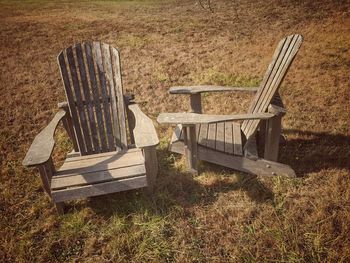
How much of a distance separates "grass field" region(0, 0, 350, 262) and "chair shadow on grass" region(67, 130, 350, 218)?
1 cm

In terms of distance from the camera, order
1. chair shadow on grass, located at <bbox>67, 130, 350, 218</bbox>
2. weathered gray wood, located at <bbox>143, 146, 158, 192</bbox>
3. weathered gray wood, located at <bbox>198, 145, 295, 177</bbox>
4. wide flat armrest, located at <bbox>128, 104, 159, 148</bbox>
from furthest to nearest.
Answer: weathered gray wood, located at <bbox>198, 145, 295, 177</bbox>, chair shadow on grass, located at <bbox>67, 130, 350, 218</bbox>, weathered gray wood, located at <bbox>143, 146, 158, 192</bbox>, wide flat armrest, located at <bbox>128, 104, 159, 148</bbox>

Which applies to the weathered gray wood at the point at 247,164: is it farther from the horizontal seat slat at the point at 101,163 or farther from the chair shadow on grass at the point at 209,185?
the horizontal seat slat at the point at 101,163

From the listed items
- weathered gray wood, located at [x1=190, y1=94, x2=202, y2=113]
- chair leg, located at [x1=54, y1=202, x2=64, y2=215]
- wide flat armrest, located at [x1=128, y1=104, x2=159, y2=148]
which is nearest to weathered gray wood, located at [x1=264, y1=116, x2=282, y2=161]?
weathered gray wood, located at [x1=190, y1=94, x2=202, y2=113]

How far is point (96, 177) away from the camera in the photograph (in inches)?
96.0

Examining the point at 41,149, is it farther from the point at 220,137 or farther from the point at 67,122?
the point at 220,137

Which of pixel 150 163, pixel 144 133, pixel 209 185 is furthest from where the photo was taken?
pixel 209 185

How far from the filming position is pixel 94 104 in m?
3.05

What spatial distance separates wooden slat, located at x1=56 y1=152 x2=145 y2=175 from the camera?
2541 millimetres

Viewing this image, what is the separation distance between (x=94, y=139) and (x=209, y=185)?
4.72 ft

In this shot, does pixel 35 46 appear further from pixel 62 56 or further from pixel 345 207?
pixel 345 207

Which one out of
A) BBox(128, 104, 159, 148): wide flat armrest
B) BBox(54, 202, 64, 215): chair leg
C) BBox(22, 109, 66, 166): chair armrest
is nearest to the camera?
BBox(22, 109, 66, 166): chair armrest

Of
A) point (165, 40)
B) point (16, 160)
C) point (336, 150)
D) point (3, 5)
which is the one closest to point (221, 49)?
point (165, 40)

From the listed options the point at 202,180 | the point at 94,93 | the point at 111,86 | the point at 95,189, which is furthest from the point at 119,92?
the point at 202,180

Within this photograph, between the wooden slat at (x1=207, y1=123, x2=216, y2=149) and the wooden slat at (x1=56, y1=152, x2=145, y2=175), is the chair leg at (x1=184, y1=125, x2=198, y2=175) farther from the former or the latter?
the wooden slat at (x1=56, y1=152, x2=145, y2=175)
